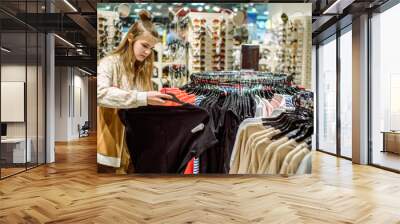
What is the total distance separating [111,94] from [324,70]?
20.3 ft

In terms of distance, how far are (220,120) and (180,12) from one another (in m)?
1.88

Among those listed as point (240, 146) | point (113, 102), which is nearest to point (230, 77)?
point (240, 146)

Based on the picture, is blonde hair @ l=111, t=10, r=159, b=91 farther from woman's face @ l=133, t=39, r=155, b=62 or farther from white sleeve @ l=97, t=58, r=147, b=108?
white sleeve @ l=97, t=58, r=147, b=108

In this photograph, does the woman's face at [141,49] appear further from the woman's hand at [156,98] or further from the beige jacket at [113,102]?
the woman's hand at [156,98]

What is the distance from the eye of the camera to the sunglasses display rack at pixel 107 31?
253 inches

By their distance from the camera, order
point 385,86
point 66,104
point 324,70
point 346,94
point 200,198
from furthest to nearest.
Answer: point 66,104, point 324,70, point 346,94, point 385,86, point 200,198

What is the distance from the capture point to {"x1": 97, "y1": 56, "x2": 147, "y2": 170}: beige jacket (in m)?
6.31

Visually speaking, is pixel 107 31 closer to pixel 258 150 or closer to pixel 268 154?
pixel 258 150

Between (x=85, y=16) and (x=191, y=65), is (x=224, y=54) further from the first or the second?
(x=85, y=16)

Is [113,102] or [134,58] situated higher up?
[134,58]

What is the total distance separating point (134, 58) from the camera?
254 inches

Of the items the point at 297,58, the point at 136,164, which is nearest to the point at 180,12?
the point at 297,58

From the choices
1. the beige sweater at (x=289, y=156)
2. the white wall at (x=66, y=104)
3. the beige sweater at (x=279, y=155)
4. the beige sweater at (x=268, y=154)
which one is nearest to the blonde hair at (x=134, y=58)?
the beige sweater at (x=268, y=154)

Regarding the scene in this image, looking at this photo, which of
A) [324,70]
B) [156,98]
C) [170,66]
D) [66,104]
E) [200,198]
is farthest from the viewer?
[66,104]
